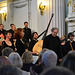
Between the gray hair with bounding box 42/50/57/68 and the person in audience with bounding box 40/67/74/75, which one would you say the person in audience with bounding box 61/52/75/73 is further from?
the gray hair with bounding box 42/50/57/68

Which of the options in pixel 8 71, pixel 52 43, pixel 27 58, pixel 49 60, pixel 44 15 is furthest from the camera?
pixel 44 15

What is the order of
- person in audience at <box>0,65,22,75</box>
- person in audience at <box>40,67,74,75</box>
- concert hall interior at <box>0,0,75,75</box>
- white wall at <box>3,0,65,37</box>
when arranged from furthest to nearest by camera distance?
white wall at <box>3,0,65,37</box>, concert hall interior at <box>0,0,75,75</box>, person in audience at <box>0,65,22,75</box>, person in audience at <box>40,67,74,75</box>

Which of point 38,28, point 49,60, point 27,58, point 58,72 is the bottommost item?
point 27,58

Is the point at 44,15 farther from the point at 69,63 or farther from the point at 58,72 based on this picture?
the point at 58,72

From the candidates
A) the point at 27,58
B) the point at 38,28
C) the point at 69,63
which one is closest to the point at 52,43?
the point at 27,58

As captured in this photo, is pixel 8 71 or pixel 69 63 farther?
pixel 69 63

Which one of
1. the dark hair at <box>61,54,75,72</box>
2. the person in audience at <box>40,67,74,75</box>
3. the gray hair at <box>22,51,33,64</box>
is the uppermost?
the person in audience at <box>40,67,74,75</box>

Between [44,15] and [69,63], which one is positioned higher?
[44,15]

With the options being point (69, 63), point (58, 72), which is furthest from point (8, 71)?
point (69, 63)

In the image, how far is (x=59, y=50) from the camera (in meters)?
5.15

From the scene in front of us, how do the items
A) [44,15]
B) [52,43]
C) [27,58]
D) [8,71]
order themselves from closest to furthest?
[8,71]
[27,58]
[52,43]
[44,15]

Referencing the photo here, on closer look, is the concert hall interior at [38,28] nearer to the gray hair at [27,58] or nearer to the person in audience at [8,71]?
the gray hair at [27,58]

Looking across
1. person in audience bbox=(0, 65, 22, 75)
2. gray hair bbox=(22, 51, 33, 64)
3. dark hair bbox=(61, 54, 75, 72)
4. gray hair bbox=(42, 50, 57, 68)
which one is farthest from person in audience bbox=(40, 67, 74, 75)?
gray hair bbox=(22, 51, 33, 64)

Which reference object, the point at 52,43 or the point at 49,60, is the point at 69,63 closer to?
the point at 49,60
